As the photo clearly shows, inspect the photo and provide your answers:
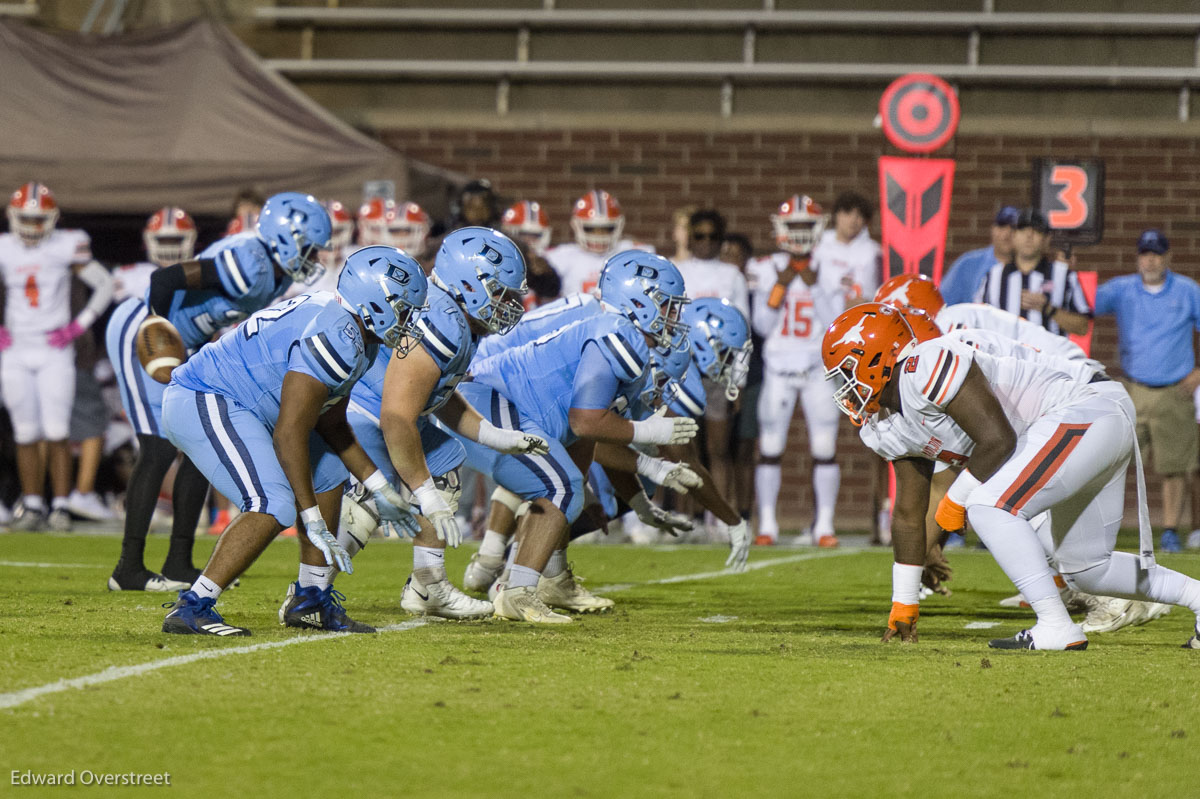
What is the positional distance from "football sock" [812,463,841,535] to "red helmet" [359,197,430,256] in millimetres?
3228

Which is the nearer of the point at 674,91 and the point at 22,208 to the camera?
the point at 22,208

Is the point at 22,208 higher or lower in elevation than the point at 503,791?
higher

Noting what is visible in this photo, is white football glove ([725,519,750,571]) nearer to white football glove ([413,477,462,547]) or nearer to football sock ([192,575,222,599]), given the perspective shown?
white football glove ([413,477,462,547])

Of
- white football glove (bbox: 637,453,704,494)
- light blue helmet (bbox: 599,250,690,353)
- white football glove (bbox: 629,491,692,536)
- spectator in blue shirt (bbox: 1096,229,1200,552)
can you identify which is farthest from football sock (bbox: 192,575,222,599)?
spectator in blue shirt (bbox: 1096,229,1200,552)

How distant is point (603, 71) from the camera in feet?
45.1

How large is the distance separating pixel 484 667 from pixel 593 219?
254 inches

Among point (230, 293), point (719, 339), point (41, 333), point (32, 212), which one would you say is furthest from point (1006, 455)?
point (41, 333)

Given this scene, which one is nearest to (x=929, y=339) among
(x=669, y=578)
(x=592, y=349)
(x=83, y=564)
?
(x=592, y=349)

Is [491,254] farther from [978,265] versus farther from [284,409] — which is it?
[978,265]

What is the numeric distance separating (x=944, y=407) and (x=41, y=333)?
774 centimetres

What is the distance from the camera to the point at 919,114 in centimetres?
991

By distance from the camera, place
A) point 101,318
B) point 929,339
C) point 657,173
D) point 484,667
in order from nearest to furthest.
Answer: point 484,667, point 929,339, point 101,318, point 657,173

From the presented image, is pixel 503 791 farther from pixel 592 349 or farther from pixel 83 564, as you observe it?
pixel 83 564

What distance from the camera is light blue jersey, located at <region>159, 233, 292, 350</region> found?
6586 millimetres
